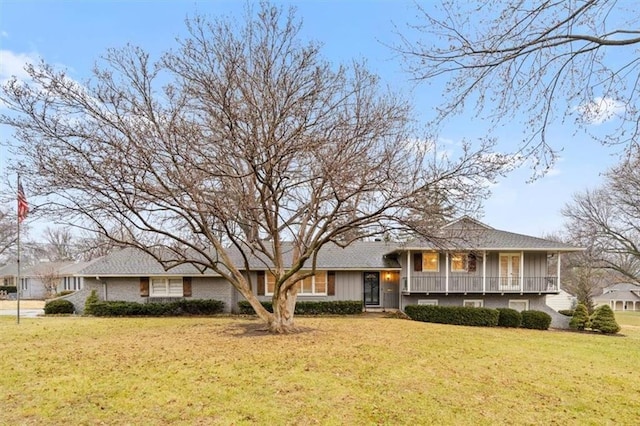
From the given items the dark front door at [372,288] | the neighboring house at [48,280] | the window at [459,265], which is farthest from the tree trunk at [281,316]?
the neighboring house at [48,280]

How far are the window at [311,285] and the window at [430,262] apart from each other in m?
4.97

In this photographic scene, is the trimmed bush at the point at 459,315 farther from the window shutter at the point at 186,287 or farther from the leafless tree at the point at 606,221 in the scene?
the leafless tree at the point at 606,221

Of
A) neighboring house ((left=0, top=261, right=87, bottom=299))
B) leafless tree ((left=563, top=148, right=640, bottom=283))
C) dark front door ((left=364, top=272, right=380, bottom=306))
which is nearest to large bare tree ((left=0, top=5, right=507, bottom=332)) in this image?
dark front door ((left=364, top=272, right=380, bottom=306))

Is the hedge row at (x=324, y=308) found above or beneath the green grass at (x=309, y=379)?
beneath

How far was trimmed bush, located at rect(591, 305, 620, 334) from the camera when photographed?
1727 cm

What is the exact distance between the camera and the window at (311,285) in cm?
2038

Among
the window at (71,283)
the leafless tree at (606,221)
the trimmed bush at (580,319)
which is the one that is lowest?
the window at (71,283)

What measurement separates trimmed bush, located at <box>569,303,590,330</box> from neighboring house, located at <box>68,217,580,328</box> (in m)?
0.85

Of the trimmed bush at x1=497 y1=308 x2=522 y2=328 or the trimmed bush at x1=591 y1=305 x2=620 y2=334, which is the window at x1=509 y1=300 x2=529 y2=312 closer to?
the trimmed bush at x1=497 y1=308 x2=522 y2=328

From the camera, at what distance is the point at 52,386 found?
6.69m

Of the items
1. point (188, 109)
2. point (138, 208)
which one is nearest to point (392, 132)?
point (188, 109)

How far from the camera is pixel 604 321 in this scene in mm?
17438

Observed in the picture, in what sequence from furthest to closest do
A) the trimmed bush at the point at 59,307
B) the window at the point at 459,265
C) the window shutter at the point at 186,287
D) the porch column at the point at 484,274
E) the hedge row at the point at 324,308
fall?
the window shutter at the point at 186,287 < the window at the point at 459,265 < the trimmed bush at the point at 59,307 < the hedge row at the point at 324,308 < the porch column at the point at 484,274

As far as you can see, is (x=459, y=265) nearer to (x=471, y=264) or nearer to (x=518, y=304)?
(x=471, y=264)
